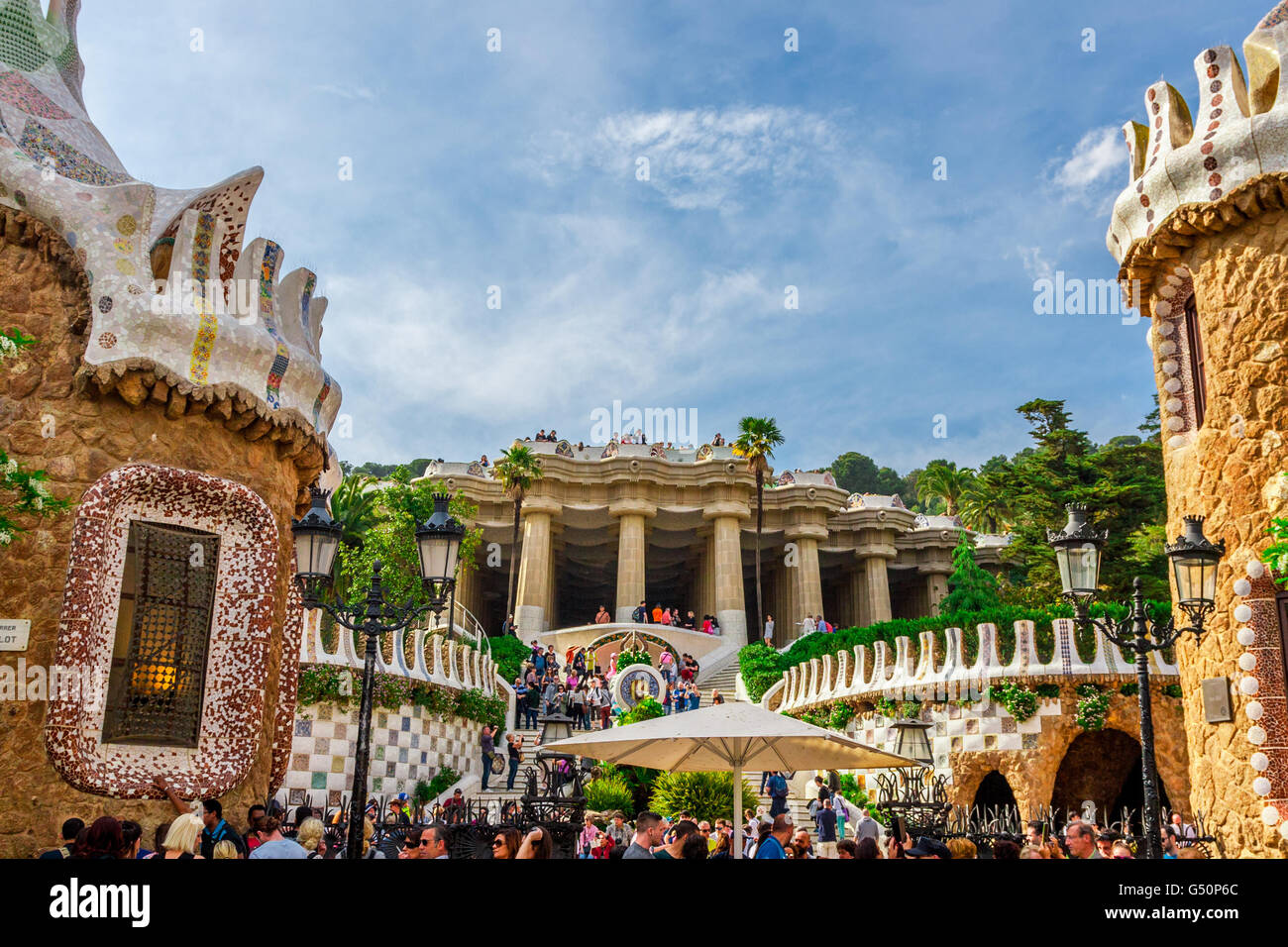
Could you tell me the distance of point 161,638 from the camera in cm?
990

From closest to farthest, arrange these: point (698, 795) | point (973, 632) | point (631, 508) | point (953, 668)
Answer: point (698, 795), point (953, 668), point (973, 632), point (631, 508)

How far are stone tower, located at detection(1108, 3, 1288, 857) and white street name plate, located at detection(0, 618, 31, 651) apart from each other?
1164 cm

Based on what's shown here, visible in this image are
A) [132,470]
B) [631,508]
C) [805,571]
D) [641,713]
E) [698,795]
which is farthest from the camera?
[805,571]

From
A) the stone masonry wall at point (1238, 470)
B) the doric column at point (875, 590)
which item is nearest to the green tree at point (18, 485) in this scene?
the stone masonry wall at point (1238, 470)

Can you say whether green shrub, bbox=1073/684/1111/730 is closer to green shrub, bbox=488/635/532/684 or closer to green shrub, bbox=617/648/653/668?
green shrub, bbox=617/648/653/668

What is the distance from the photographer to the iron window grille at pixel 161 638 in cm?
959

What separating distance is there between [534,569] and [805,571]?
12.3 m

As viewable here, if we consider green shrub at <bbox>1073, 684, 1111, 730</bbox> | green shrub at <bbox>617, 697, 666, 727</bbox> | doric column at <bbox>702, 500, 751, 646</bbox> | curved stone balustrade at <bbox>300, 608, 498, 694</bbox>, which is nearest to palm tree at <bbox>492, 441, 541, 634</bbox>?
doric column at <bbox>702, 500, 751, 646</bbox>

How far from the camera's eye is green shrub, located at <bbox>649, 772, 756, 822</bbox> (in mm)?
17375

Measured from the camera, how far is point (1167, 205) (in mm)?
12188

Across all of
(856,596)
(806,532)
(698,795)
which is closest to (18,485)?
(698,795)

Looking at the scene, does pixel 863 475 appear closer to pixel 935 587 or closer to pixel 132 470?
pixel 935 587

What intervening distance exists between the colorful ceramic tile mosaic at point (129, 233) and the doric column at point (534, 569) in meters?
33.1
